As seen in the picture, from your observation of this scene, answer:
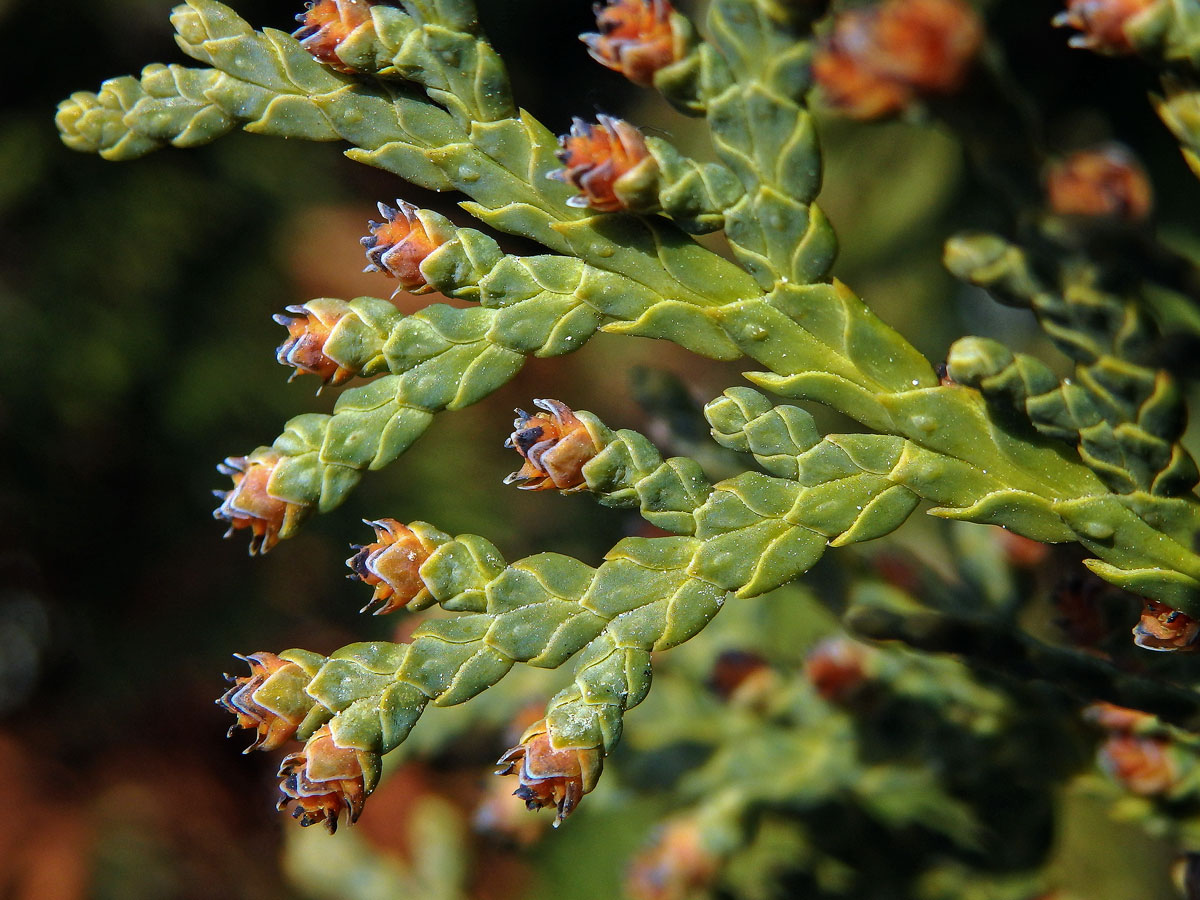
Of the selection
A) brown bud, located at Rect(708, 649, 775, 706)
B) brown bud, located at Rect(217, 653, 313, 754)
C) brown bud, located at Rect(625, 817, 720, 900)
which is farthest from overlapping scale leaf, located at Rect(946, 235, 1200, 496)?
brown bud, located at Rect(625, 817, 720, 900)

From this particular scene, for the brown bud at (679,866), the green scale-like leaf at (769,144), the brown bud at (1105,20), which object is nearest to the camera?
the brown bud at (1105,20)

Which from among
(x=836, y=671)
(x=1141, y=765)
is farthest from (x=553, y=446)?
(x=1141, y=765)

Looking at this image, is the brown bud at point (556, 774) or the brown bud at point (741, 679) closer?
the brown bud at point (556, 774)

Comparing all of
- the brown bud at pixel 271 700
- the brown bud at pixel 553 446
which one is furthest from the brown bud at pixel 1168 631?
the brown bud at pixel 271 700

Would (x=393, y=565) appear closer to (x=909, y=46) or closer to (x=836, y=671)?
(x=909, y=46)

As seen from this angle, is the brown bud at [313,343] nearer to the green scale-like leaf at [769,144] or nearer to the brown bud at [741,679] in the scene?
the green scale-like leaf at [769,144]

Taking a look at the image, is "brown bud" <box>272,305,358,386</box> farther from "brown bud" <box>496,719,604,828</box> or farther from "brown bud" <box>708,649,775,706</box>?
"brown bud" <box>708,649,775,706</box>
